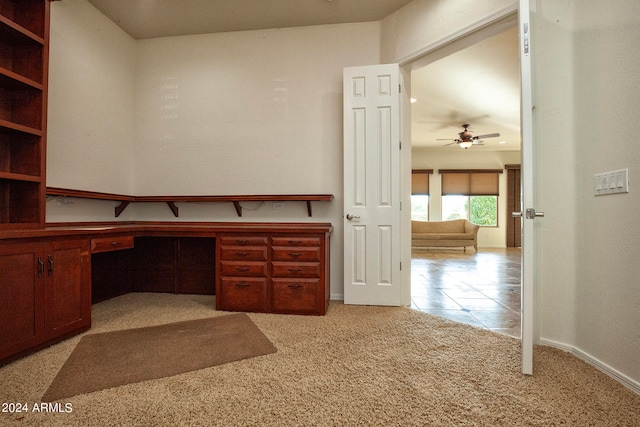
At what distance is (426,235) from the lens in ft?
27.0

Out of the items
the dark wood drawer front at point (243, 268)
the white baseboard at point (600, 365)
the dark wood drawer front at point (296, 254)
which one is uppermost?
the dark wood drawer front at point (296, 254)

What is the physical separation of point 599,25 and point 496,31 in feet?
2.33

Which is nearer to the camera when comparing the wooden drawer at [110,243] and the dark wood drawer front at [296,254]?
the wooden drawer at [110,243]

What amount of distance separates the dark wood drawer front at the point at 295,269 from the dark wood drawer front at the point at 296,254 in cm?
4

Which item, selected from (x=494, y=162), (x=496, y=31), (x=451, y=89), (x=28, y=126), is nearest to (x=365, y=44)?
(x=496, y=31)

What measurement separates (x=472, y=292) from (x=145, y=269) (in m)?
3.71

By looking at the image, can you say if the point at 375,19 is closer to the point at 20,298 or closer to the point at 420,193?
the point at 20,298

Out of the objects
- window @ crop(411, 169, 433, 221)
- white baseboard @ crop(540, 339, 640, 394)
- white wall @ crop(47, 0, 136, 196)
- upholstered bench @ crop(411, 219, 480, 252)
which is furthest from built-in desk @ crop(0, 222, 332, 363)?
window @ crop(411, 169, 433, 221)

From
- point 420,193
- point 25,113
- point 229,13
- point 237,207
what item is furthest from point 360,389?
point 420,193

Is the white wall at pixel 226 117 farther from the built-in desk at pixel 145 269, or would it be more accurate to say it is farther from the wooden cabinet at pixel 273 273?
the wooden cabinet at pixel 273 273

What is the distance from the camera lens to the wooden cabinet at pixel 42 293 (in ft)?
5.80

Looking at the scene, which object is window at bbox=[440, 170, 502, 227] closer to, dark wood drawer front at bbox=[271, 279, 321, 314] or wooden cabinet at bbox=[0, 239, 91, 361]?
dark wood drawer front at bbox=[271, 279, 321, 314]

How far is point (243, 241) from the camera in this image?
2828 millimetres

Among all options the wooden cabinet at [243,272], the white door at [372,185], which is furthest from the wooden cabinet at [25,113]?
the white door at [372,185]
